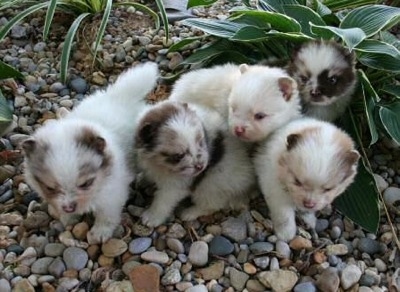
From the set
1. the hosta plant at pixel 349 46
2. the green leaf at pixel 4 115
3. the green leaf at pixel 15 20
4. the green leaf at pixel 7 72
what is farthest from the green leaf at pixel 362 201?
the green leaf at pixel 15 20

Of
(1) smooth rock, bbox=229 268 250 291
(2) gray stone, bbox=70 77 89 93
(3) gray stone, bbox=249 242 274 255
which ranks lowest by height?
(1) smooth rock, bbox=229 268 250 291

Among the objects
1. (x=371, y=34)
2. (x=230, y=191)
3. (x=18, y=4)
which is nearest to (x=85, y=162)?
(x=230, y=191)

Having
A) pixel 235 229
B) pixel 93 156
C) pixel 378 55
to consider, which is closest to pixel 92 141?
pixel 93 156

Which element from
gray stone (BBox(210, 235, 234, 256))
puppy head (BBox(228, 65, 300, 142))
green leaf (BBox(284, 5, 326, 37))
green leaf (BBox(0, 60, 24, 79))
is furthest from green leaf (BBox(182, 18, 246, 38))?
gray stone (BBox(210, 235, 234, 256))

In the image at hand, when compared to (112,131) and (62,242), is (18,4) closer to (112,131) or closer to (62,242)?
(112,131)

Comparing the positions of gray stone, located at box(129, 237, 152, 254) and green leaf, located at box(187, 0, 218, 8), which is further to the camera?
green leaf, located at box(187, 0, 218, 8)

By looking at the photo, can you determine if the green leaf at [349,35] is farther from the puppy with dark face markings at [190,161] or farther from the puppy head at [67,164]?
the puppy head at [67,164]

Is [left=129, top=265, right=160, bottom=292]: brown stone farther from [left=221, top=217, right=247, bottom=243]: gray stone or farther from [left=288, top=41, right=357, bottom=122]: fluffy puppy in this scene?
[left=288, top=41, right=357, bottom=122]: fluffy puppy

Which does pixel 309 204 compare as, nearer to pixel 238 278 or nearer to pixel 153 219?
pixel 238 278
